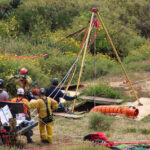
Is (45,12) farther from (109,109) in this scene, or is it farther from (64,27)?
(109,109)

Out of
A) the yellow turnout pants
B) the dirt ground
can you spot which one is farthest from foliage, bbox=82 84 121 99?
the yellow turnout pants

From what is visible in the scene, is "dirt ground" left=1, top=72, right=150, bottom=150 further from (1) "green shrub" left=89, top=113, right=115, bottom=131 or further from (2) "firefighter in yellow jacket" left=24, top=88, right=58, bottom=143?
(2) "firefighter in yellow jacket" left=24, top=88, right=58, bottom=143

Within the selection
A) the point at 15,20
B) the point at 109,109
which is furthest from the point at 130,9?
the point at 109,109

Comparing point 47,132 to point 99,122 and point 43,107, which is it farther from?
point 99,122

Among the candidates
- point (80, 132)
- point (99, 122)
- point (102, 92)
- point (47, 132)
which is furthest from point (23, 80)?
point (102, 92)

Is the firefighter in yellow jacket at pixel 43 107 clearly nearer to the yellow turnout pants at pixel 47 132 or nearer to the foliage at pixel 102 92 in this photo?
the yellow turnout pants at pixel 47 132

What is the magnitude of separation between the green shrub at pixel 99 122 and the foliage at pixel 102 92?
383 cm

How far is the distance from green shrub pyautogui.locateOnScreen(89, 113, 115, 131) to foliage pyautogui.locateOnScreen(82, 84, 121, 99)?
383cm

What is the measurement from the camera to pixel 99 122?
10.1 meters

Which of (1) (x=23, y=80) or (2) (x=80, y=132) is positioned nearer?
(2) (x=80, y=132)

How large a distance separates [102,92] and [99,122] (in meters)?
4.06

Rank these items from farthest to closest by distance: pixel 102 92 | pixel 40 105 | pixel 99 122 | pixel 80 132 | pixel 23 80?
pixel 102 92 → pixel 23 80 → pixel 99 122 → pixel 80 132 → pixel 40 105

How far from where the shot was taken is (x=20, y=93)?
28.1 feet

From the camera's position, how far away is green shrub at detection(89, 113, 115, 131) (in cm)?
995
